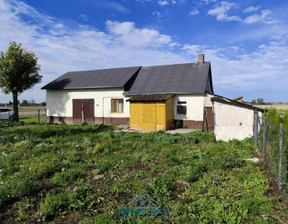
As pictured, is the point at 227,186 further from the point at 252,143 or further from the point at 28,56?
the point at 28,56

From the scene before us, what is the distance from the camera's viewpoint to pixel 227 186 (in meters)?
4.50

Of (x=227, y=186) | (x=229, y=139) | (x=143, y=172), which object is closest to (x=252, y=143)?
(x=229, y=139)

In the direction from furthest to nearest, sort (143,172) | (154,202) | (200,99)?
(200,99) → (143,172) → (154,202)

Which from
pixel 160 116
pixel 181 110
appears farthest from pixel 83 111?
pixel 181 110

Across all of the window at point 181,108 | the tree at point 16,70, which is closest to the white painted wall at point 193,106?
the window at point 181,108

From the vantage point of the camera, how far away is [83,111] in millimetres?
18609

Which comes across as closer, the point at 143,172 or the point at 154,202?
the point at 154,202

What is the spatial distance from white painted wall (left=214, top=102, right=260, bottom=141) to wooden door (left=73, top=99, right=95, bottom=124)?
12.1 meters

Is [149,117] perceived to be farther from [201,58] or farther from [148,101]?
[201,58]

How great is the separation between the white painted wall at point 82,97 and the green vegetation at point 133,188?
33.8 ft

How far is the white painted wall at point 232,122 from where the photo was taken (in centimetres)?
987

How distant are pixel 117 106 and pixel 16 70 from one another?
11.4m

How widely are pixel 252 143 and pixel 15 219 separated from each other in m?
9.48

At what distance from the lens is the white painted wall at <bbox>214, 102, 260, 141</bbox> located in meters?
9.87
